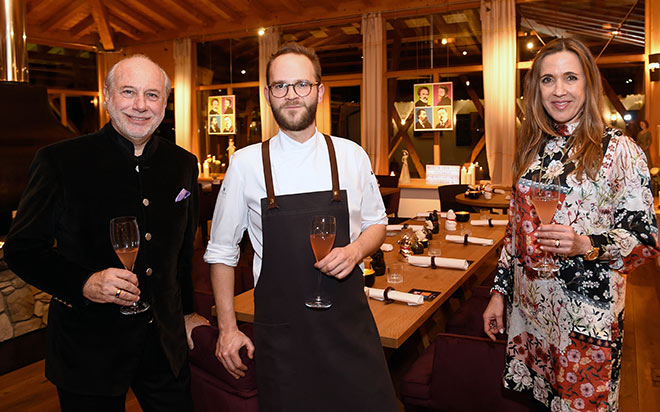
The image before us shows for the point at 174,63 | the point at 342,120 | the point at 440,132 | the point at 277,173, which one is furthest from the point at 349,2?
the point at 277,173

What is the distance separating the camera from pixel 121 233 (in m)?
1.53

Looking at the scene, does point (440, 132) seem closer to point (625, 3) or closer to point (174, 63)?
point (625, 3)

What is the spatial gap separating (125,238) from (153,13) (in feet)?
36.6

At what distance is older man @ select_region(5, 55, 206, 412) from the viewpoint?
1523 millimetres

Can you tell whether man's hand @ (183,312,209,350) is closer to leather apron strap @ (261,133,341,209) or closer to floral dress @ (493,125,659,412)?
leather apron strap @ (261,133,341,209)

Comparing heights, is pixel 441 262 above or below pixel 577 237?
below

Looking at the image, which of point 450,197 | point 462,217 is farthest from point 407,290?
point 450,197

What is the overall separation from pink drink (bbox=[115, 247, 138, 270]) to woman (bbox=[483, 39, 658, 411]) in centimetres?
120

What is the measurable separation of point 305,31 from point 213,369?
10017 mm

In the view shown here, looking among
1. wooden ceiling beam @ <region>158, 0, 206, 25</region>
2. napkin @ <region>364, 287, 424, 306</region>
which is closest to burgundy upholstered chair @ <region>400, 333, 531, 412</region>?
napkin @ <region>364, 287, 424, 306</region>

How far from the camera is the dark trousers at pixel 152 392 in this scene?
1.66 metres

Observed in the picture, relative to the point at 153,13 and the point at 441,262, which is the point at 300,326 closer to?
the point at 441,262

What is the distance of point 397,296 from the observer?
2.40 m

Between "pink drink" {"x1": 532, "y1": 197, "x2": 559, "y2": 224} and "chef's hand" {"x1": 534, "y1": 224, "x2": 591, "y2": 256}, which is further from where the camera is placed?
"pink drink" {"x1": 532, "y1": 197, "x2": 559, "y2": 224}
